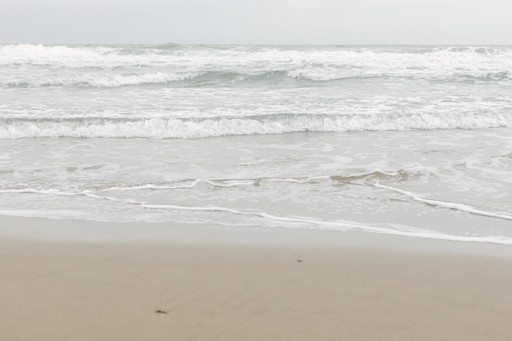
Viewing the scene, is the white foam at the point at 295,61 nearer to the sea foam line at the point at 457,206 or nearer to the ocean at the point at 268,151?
the ocean at the point at 268,151

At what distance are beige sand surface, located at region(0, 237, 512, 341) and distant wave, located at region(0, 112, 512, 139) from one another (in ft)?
18.7

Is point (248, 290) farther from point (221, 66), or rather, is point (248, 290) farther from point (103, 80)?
point (221, 66)

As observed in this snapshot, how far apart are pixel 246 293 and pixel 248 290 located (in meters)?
0.05

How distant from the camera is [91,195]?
5.23m

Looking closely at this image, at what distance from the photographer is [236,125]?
9.64 meters

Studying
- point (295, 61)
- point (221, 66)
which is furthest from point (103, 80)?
point (295, 61)

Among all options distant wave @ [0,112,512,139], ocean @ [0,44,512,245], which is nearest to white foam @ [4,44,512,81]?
ocean @ [0,44,512,245]

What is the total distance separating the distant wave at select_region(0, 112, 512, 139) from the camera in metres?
9.31

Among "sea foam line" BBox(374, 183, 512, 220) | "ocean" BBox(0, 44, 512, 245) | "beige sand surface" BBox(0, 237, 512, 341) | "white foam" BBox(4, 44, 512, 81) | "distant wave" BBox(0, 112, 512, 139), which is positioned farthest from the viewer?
"white foam" BBox(4, 44, 512, 81)

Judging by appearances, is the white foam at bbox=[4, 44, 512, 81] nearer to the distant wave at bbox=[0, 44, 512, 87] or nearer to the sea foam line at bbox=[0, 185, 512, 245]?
the distant wave at bbox=[0, 44, 512, 87]

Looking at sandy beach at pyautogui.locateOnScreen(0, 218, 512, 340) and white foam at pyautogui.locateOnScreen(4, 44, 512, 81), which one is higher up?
white foam at pyautogui.locateOnScreen(4, 44, 512, 81)

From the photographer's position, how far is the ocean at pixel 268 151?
15.2 ft

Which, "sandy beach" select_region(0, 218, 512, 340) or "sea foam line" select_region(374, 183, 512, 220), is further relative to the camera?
"sea foam line" select_region(374, 183, 512, 220)

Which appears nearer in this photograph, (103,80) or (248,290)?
(248,290)
